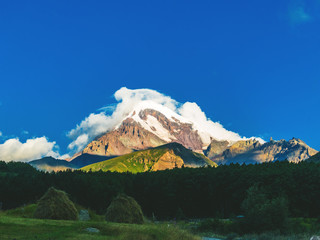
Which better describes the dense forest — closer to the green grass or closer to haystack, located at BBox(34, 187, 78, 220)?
haystack, located at BBox(34, 187, 78, 220)

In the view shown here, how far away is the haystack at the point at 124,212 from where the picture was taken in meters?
42.6

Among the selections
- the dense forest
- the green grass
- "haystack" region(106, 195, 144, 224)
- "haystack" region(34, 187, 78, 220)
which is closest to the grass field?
the green grass

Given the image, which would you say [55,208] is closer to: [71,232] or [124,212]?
[124,212]

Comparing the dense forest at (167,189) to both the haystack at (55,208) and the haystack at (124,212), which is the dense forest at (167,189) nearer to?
the haystack at (124,212)

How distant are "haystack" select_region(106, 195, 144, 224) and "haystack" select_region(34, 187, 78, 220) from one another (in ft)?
20.7

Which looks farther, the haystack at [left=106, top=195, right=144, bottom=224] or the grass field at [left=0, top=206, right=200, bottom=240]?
the haystack at [left=106, top=195, right=144, bottom=224]

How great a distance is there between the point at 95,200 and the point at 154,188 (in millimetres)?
16936

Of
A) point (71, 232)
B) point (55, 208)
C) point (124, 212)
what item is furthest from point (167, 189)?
point (71, 232)

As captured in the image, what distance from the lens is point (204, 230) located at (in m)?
50.0

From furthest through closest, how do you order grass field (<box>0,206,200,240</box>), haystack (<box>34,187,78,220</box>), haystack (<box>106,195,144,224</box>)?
haystack (<box>106,195,144,224</box>) < haystack (<box>34,187,78,220</box>) < grass field (<box>0,206,200,240</box>)

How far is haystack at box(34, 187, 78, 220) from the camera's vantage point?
35938 mm

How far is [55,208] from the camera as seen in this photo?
119ft

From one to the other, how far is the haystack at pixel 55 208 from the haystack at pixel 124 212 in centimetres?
631

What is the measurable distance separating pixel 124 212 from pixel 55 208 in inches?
372
